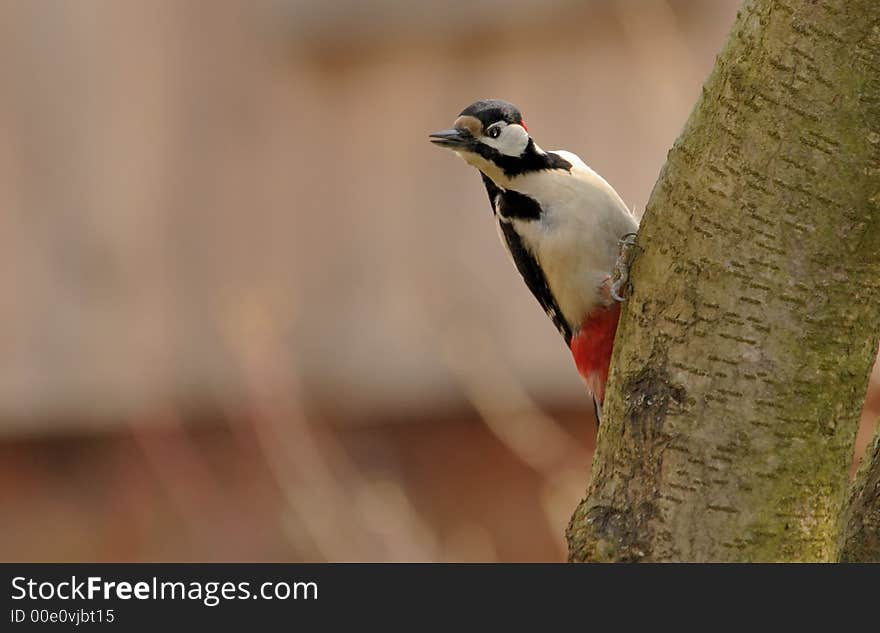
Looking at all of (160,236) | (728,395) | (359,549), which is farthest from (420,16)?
(728,395)

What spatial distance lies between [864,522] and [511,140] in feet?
4.47

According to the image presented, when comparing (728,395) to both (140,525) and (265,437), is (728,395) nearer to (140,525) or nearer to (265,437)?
(265,437)

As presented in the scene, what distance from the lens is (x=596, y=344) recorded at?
3.40m

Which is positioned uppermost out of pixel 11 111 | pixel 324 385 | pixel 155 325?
pixel 11 111

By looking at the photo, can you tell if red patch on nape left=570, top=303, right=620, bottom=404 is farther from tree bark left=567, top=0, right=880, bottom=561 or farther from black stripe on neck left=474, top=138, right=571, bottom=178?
tree bark left=567, top=0, right=880, bottom=561

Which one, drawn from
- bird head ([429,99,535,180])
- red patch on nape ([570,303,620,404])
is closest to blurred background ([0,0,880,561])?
red patch on nape ([570,303,620,404])

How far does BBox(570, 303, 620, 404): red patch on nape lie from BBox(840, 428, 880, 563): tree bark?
3.17 feet

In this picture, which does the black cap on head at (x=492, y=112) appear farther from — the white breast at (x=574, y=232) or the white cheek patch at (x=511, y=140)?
the white breast at (x=574, y=232)

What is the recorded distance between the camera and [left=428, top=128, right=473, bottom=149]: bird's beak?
10.8 ft

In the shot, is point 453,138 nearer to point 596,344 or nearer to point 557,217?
point 557,217

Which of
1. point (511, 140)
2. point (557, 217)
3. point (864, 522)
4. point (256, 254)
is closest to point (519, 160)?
point (511, 140)

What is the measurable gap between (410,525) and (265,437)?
0.95 m

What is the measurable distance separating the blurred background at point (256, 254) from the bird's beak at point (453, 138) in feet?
9.87

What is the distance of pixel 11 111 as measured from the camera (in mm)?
6859
